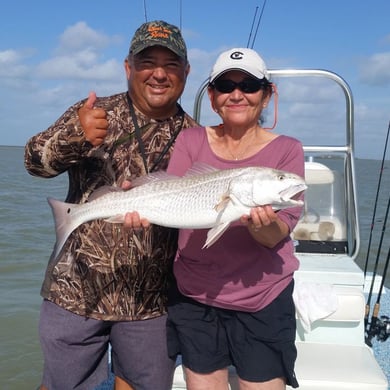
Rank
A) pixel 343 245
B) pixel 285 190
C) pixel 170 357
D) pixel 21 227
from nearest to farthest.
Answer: pixel 285 190 < pixel 170 357 < pixel 343 245 < pixel 21 227

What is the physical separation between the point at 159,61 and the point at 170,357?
76.3 inches

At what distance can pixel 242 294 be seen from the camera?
284cm

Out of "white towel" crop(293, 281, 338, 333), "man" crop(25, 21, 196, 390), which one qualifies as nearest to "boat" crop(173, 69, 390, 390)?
"white towel" crop(293, 281, 338, 333)

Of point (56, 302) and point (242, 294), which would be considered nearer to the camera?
point (242, 294)

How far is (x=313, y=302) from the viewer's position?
4.18m

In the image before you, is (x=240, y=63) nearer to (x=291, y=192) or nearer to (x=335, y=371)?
(x=291, y=192)

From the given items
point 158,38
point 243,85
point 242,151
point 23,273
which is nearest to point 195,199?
point 242,151

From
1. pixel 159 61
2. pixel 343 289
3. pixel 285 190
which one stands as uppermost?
pixel 159 61

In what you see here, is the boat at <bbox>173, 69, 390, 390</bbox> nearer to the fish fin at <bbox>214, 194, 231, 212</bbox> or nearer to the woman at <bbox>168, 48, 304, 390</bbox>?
the woman at <bbox>168, 48, 304, 390</bbox>

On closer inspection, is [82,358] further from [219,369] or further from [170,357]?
[219,369]

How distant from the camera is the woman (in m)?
2.85

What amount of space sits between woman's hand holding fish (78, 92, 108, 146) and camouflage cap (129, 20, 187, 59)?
53cm

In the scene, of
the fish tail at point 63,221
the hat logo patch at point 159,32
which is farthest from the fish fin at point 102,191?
the hat logo patch at point 159,32

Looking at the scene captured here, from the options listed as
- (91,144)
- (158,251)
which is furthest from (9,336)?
(91,144)
